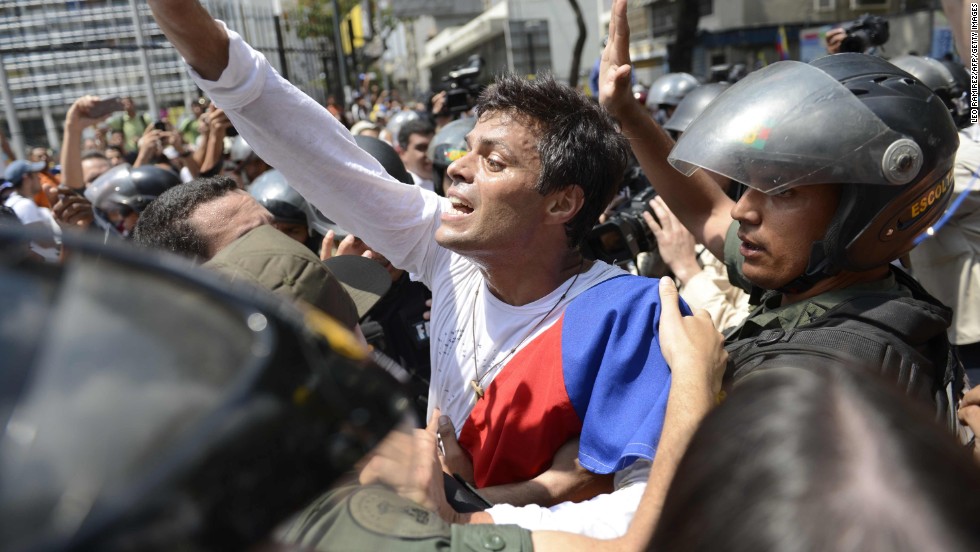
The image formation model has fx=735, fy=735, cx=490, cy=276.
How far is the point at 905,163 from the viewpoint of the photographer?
180 centimetres

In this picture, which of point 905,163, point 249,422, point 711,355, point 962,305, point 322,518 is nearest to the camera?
point 249,422

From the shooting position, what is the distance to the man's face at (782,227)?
6.26 ft

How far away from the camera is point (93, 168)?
6906mm

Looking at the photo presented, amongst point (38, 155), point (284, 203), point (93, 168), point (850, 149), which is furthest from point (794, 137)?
point (38, 155)

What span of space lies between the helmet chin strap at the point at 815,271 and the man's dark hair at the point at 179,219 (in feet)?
5.24

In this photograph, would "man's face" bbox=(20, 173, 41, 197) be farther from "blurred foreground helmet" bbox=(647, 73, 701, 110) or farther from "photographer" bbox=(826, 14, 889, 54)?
"photographer" bbox=(826, 14, 889, 54)

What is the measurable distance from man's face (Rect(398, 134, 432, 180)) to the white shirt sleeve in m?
3.86

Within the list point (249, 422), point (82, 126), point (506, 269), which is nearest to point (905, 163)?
point (506, 269)

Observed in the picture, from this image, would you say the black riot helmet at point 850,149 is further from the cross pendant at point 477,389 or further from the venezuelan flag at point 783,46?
the venezuelan flag at point 783,46

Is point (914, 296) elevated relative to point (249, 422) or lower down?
lower down

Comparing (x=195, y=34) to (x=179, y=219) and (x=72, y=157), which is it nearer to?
(x=179, y=219)

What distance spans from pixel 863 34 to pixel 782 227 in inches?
167

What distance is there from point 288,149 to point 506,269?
0.73 metres

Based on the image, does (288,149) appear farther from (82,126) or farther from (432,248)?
(82,126)
